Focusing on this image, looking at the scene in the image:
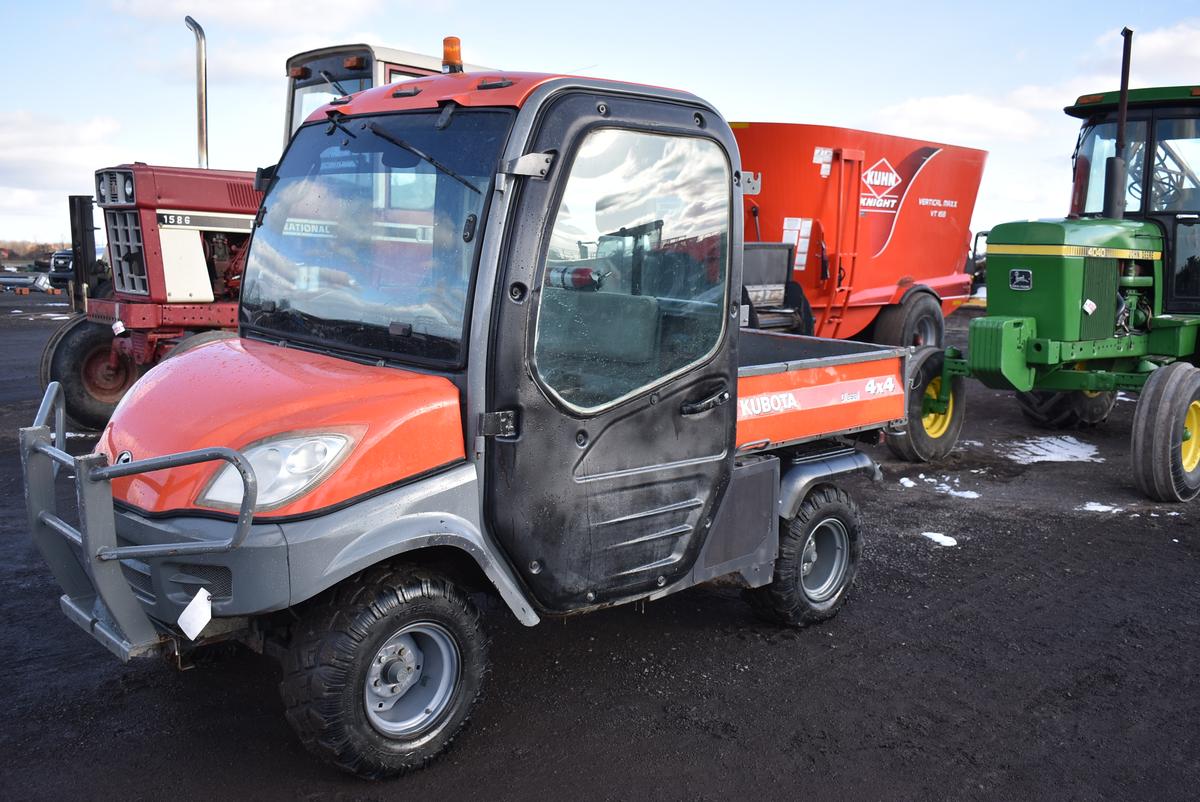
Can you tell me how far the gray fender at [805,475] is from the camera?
172 inches

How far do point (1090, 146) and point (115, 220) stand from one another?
8005 mm

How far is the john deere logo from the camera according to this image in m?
7.55

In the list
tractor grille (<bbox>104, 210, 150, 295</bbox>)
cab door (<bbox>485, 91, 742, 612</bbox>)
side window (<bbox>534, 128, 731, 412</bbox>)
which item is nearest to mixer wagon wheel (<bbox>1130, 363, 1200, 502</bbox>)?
cab door (<bbox>485, 91, 742, 612</bbox>)

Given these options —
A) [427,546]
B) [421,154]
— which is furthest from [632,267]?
[427,546]

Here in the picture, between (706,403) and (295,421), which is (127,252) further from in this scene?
(706,403)

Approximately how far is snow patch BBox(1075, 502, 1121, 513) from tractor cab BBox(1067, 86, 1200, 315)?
2.39m

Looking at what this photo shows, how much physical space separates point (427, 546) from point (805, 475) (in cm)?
194

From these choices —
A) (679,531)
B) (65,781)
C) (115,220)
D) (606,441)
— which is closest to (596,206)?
(606,441)

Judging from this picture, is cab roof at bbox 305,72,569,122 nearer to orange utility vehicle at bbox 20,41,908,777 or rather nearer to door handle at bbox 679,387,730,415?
orange utility vehicle at bbox 20,41,908,777

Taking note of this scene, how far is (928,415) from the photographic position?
804 cm

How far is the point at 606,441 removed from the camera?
3.45 metres

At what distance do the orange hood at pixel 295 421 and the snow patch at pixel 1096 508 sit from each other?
4.98 metres

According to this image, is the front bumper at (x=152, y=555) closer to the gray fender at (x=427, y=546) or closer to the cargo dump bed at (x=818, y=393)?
the gray fender at (x=427, y=546)

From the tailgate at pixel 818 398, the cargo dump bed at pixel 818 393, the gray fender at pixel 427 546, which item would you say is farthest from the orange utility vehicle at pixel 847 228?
the gray fender at pixel 427 546
